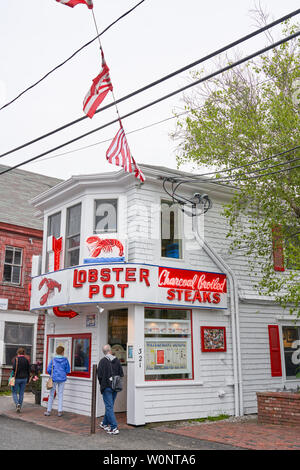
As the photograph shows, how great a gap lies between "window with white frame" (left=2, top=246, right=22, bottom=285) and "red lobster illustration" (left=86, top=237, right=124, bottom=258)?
7.92m

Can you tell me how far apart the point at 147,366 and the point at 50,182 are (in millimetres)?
15627

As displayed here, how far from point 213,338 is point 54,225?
6.17 metres

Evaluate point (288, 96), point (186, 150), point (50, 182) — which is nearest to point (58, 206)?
point (186, 150)

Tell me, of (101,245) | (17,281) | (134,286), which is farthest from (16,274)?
(134,286)

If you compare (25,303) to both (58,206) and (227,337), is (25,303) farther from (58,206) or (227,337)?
(227,337)

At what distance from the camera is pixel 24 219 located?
20.1m

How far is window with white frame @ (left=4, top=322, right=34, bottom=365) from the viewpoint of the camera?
1812 cm

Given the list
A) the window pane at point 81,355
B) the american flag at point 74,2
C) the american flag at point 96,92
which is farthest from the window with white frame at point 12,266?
the american flag at point 74,2

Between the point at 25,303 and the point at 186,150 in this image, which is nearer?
the point at 186,150

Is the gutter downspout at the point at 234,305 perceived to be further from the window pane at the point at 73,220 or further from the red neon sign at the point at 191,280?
the window pane at the point at 73,220

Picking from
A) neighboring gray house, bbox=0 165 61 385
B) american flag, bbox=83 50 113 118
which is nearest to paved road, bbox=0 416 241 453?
american flag, bbox=83 50 113 118

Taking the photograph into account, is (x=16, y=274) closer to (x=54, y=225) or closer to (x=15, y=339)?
(x=15, y=339)

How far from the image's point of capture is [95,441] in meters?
8.80

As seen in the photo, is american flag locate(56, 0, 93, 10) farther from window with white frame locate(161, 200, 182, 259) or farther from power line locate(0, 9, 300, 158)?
window with white frame locate(161, 200, 182, 259)
